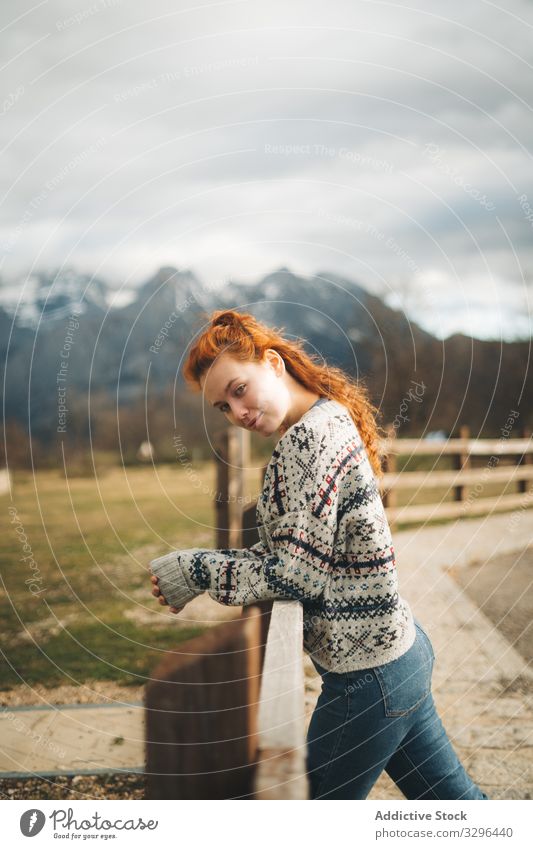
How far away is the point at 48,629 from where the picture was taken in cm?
505

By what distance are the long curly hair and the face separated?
1.0 inches

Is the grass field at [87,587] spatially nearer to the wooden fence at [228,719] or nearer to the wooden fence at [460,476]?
the wooden fence at [460,476]

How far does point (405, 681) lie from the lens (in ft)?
4.91

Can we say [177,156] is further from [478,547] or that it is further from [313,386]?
[478,547]

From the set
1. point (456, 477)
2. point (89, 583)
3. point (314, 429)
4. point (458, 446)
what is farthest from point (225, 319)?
point (458, 446)

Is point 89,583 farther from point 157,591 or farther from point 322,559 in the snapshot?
point 322,559

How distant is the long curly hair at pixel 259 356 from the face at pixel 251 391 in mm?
25

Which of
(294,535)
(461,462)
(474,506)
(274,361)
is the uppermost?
(274,361)

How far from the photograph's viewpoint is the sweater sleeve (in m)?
1.36

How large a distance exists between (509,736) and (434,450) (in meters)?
3.81

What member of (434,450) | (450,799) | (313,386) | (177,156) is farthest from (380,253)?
Answer: (434,450)

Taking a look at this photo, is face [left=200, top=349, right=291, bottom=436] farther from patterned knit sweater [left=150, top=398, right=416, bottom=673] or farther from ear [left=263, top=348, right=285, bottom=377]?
patterned knit sweater [left=150, top=398, right=416, bottom=673]

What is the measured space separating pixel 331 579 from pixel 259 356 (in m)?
0.54

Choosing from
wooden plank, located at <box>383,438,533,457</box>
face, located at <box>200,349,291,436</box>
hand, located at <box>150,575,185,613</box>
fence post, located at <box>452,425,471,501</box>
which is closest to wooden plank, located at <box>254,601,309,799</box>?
hand, located at <box>150,575,185,613</box>
